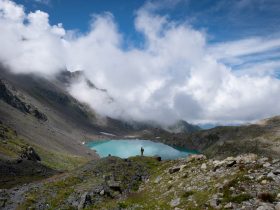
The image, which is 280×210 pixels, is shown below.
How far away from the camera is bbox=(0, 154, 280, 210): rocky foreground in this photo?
11.5 meters

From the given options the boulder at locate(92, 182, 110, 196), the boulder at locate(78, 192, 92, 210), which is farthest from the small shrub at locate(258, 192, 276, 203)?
the boulder at locate(92, 182, 110, 196)

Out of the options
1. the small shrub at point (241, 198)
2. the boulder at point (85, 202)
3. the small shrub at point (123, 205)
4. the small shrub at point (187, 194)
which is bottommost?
the boulder at point (85, 202)

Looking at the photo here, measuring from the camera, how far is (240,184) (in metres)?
12.7

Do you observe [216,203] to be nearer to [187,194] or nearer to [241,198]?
[241,198]

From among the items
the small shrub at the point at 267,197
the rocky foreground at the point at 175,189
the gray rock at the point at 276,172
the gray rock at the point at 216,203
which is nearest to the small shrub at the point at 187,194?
the rocky foreground at the point at 175,189

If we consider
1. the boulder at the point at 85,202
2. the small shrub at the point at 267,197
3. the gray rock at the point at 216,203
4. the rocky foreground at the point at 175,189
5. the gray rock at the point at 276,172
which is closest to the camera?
the small shrub at the point at 267,197

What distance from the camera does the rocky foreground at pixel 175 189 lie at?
454 inches

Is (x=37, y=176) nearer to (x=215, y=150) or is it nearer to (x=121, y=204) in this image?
(x=121, y=204)

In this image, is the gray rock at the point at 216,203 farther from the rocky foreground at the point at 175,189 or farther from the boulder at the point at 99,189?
the boulder at the point at 99,189

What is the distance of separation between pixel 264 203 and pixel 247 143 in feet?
621

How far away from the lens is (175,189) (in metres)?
19.3

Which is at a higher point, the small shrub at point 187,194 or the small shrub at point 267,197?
the small shrub at point 267,197

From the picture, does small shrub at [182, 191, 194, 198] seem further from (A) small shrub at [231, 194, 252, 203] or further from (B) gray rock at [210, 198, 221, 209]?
(A) small shrub at [231, 194, 252, 203]

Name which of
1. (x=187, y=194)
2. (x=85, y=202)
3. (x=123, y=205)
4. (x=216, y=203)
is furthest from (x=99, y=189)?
(x=216, y=203)
